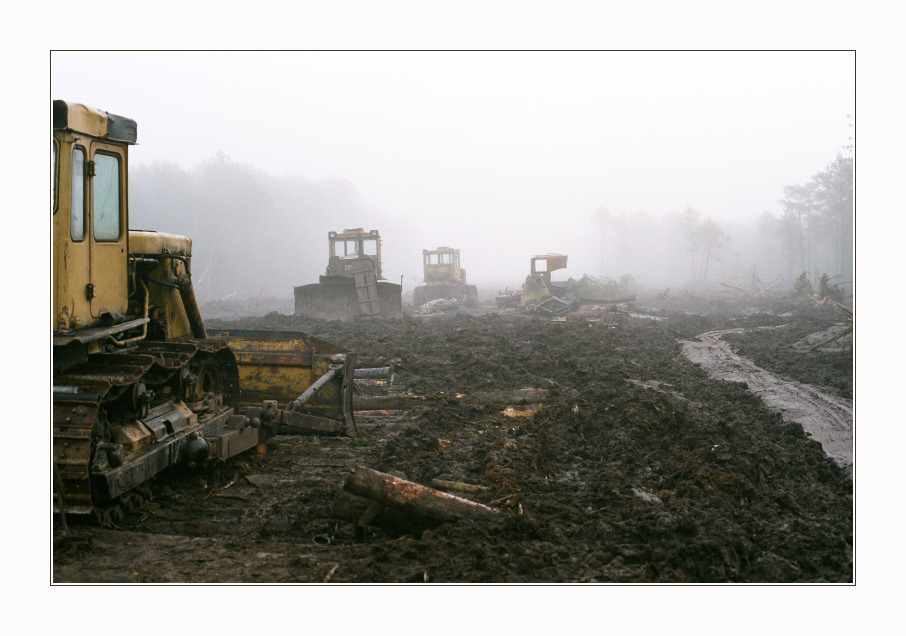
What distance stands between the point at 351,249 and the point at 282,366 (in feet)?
63.7

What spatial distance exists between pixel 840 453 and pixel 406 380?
6.73 m

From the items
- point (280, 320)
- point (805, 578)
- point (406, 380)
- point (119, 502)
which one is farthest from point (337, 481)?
point (280, 320)

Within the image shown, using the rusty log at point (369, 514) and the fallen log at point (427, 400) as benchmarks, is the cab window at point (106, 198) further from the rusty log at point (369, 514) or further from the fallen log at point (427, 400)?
the fallen log at point (427, 400)

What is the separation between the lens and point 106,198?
4777 millimetres

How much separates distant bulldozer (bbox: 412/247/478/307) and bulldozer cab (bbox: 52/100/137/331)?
3107 cm

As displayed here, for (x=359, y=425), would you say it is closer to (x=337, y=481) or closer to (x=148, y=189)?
(x=337, y=481)

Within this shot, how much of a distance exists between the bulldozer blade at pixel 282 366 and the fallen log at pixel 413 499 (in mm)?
3219

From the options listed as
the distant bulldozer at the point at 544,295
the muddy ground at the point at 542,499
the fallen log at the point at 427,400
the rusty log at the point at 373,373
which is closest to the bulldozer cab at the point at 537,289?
the distant bulldozer at the point at 544,295

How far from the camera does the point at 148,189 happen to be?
54062 millimetres

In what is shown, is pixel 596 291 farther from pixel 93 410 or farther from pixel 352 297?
pixel 93 410

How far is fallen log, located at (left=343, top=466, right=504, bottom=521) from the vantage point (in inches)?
182

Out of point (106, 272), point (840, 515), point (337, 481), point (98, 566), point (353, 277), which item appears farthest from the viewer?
point (353, 277)

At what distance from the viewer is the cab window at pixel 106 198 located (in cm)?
465

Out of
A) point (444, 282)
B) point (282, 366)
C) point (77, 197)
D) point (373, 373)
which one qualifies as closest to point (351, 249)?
point (444, 282)
